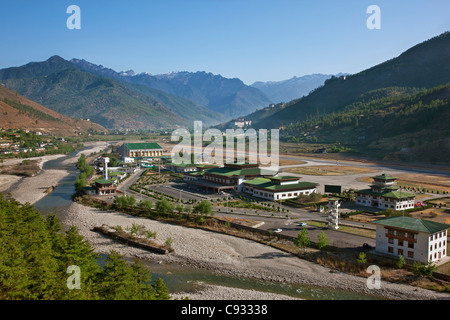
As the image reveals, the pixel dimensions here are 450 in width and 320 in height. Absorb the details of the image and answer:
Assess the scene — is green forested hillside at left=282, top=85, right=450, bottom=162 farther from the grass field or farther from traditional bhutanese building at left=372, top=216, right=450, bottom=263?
traditional bhutanese building at left=372, top=216, right=450, bottom=263

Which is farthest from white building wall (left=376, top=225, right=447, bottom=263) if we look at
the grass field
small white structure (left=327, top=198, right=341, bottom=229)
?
the grass field

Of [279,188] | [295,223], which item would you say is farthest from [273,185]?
[295,223]

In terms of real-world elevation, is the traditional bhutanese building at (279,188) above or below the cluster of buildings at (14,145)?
below

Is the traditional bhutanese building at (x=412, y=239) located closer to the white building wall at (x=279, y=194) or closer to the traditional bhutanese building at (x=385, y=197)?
the traditional bhutanese building at (x=385, y=197)

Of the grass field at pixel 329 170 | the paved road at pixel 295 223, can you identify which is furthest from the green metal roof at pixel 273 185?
the grass field at pixel 329 170

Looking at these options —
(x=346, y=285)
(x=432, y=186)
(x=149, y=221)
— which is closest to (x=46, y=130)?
(x=149, y=221)

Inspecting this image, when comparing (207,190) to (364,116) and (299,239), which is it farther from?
(364,116)

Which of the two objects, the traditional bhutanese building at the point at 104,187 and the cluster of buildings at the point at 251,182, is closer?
the cluster of buildings at the point at 251,182
